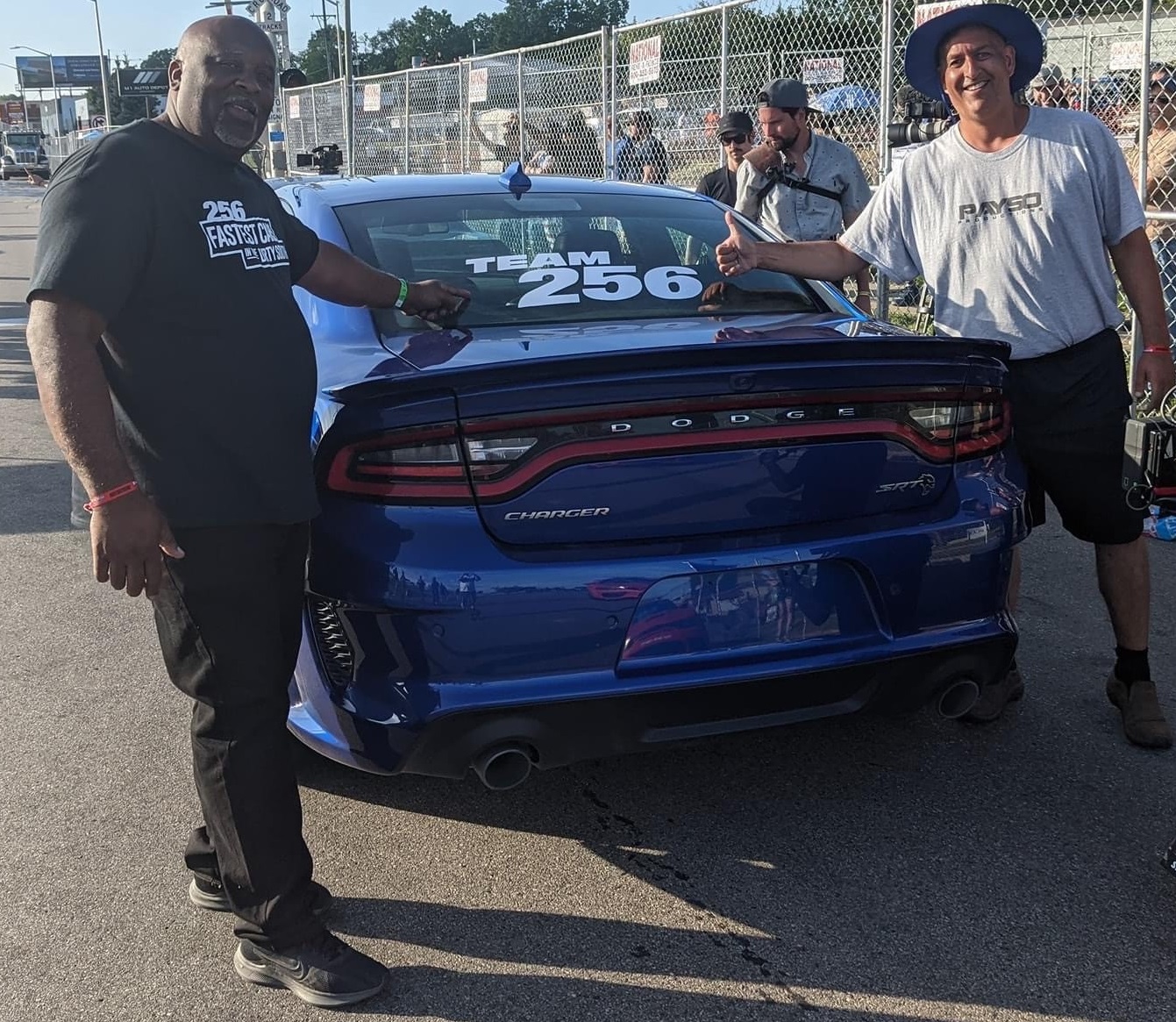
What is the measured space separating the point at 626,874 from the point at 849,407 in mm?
1199

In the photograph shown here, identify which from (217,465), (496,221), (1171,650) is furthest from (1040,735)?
(217,465)

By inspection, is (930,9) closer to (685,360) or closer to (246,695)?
(685,360)

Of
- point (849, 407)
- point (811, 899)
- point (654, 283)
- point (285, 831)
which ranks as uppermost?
point (654, 283)

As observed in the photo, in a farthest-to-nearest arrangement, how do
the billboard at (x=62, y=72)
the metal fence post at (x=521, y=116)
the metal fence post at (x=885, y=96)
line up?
the billboard at (x=62, y=72), the metal fence post at (x=521, y=116), the metal fence post at (x=885, y=96)

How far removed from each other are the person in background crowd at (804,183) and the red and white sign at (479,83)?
8.34 metres

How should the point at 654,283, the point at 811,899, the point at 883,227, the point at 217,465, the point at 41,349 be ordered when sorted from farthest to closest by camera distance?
the point at 883,227 → the point at 654,283 → the point at 811,899 → the point at 217,465 → the point at 41,349

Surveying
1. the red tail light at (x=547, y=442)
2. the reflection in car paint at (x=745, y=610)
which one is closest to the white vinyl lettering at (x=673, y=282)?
the red tail light at (x=547, y=442)

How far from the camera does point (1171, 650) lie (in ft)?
14.5

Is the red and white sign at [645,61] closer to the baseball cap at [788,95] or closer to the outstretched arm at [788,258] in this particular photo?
the baseball cap at [788,95]

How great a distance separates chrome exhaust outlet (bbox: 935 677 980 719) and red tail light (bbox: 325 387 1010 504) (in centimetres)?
73

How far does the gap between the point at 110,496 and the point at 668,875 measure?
5.11ft

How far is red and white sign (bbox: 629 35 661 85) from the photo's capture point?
1059cm

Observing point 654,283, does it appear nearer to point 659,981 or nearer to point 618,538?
point 618,538

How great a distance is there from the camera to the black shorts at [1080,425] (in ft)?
12.1
